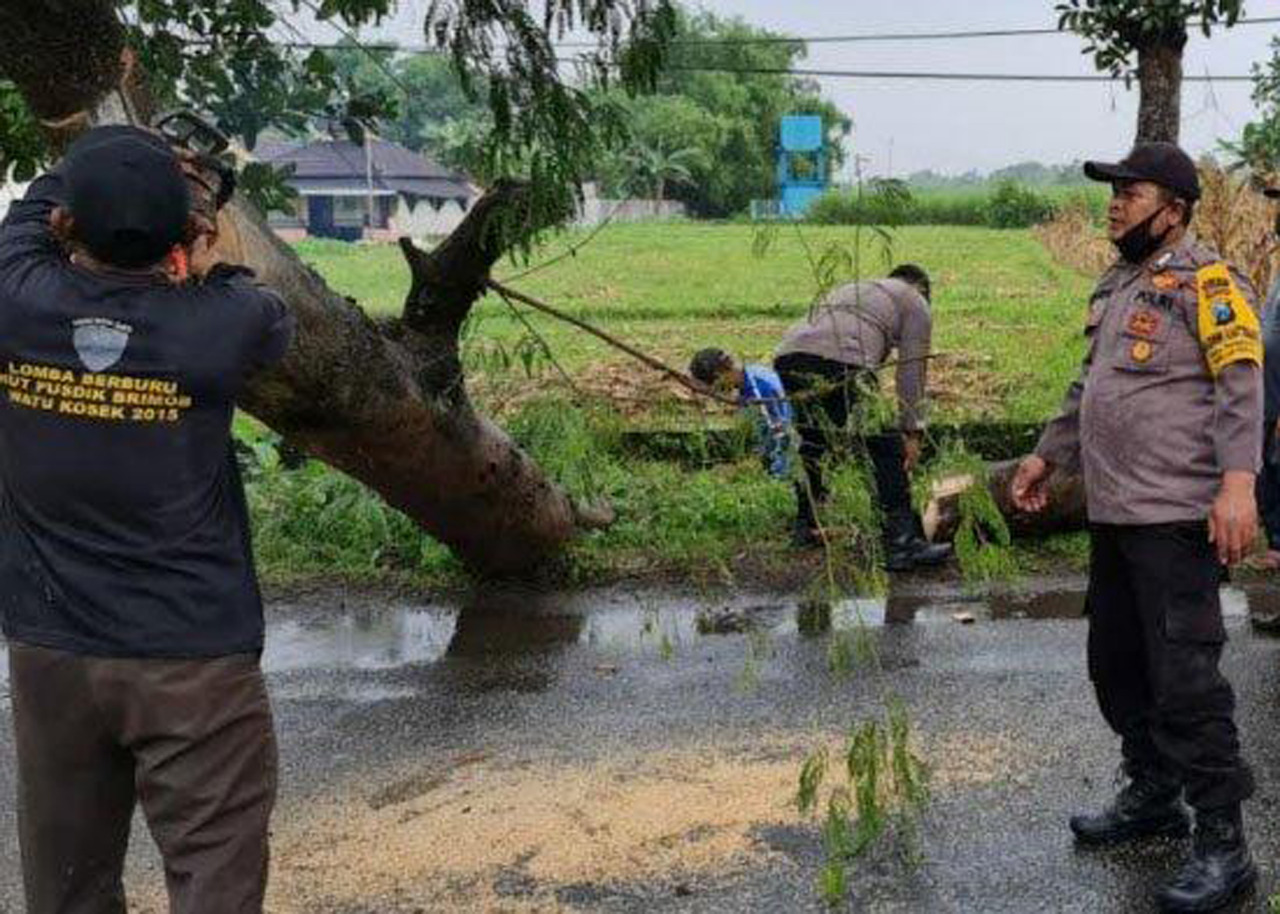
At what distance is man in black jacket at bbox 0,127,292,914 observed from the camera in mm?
2576

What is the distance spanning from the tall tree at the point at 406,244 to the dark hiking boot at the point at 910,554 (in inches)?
68.7

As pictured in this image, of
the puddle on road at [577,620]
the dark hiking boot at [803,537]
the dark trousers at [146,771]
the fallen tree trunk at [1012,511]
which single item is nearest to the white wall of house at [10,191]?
the dark trousers at [146,771]

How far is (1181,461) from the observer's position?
369 centimetres

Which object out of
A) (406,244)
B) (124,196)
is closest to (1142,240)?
(124,196)

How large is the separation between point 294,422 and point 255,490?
3.12 m

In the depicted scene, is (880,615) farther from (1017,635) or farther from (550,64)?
(550,64)

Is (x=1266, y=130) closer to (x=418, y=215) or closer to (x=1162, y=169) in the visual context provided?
(x=1162, y=169)

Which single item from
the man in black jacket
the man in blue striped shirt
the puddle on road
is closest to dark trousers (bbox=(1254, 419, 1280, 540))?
the puddle on road

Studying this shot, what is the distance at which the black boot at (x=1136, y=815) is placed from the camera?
4.05 metres

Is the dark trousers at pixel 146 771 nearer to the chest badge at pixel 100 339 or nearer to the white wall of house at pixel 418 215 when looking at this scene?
the chest badge at pixel 100 339

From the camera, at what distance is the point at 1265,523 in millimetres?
6953

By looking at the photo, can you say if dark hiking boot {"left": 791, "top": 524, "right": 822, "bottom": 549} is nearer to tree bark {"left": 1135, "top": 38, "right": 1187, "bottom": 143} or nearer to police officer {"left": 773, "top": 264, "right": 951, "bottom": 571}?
police officer {"left": 773, "top": 264, "right": 951, "bottom": 571}

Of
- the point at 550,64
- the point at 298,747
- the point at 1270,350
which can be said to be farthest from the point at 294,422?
the point at 1270,350

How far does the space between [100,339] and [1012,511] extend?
5.57 m
